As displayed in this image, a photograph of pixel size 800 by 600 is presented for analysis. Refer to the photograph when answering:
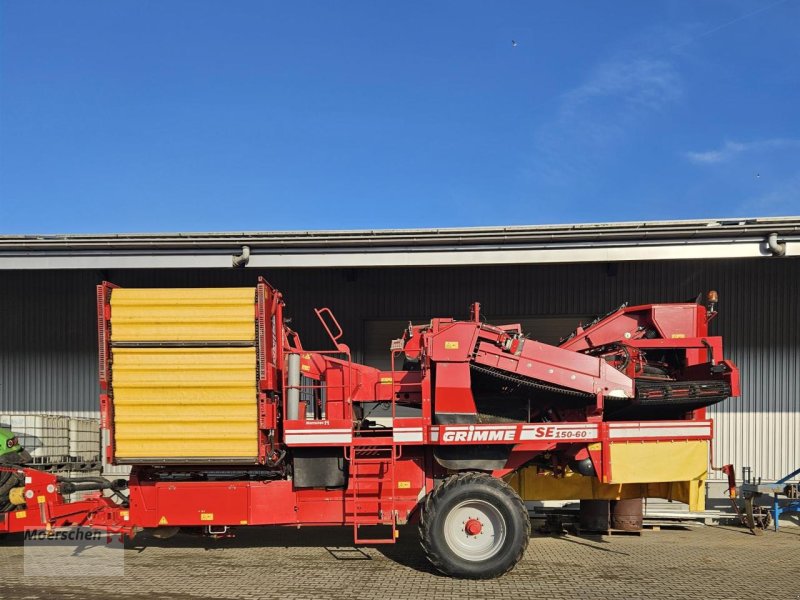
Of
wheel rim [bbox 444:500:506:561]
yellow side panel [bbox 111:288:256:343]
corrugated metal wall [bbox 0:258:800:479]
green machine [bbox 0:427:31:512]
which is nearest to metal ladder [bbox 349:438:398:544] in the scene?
wheel rim [bbox 444:500:506:561]

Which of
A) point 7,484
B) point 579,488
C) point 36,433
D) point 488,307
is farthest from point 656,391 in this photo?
A: point 36,433

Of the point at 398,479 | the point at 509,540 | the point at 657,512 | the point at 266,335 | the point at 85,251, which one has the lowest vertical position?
the point at 657,512

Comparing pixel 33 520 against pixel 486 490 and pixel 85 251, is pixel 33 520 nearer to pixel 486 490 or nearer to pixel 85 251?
pixel 85 251

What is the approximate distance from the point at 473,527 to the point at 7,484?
18.4 ft

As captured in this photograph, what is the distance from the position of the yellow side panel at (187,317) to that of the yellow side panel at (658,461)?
4.31 meters

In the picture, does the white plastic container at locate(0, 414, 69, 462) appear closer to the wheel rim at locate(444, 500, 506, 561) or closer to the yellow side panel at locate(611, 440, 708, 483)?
the wheel rim at locate(444, 500, 506, 561)

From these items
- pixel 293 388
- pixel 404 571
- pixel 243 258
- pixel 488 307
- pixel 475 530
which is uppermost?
pixel 243 258

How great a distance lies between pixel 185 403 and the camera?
6.73 m

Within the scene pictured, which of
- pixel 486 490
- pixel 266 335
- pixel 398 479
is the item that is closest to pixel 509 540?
pixel 486 490

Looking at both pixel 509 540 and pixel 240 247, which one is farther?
pixel 240 247

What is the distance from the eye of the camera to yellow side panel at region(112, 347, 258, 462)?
670 cm

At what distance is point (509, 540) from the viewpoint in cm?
655

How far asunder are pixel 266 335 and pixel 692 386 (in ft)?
15.8

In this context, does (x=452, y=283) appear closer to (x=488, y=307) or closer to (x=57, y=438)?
(x=488, y=307)
